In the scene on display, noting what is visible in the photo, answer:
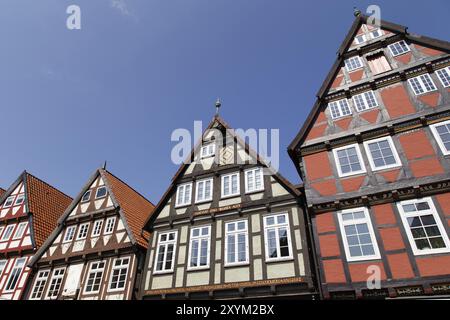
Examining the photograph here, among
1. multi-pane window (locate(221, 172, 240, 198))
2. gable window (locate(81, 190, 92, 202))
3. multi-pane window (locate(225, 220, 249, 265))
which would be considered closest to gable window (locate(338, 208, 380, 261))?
multi-pane window (locate(225, 220, 249, 265))

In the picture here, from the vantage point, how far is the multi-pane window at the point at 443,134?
33.9 feet

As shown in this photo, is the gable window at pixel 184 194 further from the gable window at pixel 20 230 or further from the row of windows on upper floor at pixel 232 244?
the gable window at pixel 20 230

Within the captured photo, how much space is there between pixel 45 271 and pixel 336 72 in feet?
62.2

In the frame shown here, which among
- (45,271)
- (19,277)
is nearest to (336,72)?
(45,271)

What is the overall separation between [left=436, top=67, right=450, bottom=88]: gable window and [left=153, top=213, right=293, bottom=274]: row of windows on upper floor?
8332 millimetres

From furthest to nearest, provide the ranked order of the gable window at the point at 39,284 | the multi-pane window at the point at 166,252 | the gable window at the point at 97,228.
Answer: the gable window at the point at 97,228
the gable window at the point at 39,284
the multi-pane window at the point at 166,252

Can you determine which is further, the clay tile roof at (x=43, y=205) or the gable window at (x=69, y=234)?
the clay tile roof at (x=43, y=205)

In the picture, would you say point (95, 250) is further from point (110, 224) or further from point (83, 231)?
point (83, 231)

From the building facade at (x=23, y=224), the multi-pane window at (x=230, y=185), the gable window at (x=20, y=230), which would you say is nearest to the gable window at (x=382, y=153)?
the multi-pane window at (x=230, y=185)

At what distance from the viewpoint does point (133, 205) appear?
18.5 m

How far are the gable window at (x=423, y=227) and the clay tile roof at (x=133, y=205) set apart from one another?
38.6ft

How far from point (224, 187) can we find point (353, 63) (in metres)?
8.92

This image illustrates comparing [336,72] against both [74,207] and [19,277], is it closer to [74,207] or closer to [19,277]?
[74,207]

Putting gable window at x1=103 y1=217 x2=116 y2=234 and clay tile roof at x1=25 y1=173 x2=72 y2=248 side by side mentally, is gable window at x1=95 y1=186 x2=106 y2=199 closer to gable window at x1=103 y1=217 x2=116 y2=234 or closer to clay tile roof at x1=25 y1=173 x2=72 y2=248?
gable window at x1=103 y1=217 x2=116 y2=234
